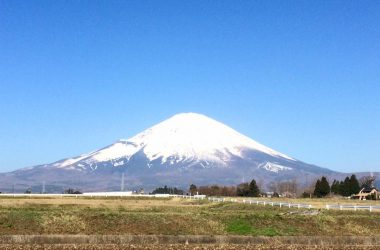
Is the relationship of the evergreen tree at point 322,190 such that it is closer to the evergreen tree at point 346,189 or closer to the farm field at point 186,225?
the evergreen tree at point 346,189

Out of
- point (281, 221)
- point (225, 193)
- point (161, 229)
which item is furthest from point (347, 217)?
point (225, 193)

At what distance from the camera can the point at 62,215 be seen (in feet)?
139

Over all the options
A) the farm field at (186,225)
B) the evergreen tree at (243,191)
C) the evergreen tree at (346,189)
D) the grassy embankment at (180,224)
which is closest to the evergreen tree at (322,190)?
the evergreen tree at (346,189)

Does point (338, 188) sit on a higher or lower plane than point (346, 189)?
higher

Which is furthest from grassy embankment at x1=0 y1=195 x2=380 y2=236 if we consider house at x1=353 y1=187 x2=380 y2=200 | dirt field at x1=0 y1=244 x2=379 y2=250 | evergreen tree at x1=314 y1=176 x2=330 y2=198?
evergreen tree at x1=314 y1=176 x2=330 y2=198

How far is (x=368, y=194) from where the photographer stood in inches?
4929

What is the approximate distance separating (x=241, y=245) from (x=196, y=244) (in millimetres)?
2485

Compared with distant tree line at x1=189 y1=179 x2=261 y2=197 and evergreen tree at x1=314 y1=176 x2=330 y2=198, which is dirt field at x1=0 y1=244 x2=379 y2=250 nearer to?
evergreen tree at x1=314 y1=176 x2=330 y2=198

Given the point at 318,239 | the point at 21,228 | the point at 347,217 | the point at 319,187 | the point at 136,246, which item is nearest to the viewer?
the point at 136,246

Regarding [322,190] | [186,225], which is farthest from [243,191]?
[186,225]

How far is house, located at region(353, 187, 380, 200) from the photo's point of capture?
119m

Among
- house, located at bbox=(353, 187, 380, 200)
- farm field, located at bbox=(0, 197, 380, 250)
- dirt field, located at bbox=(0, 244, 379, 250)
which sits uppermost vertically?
house, located at bbox=(353, 187, 380, 200)

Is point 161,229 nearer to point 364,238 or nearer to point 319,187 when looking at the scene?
point 364,238

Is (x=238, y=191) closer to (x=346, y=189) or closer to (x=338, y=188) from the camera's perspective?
(x=338, y=188)
